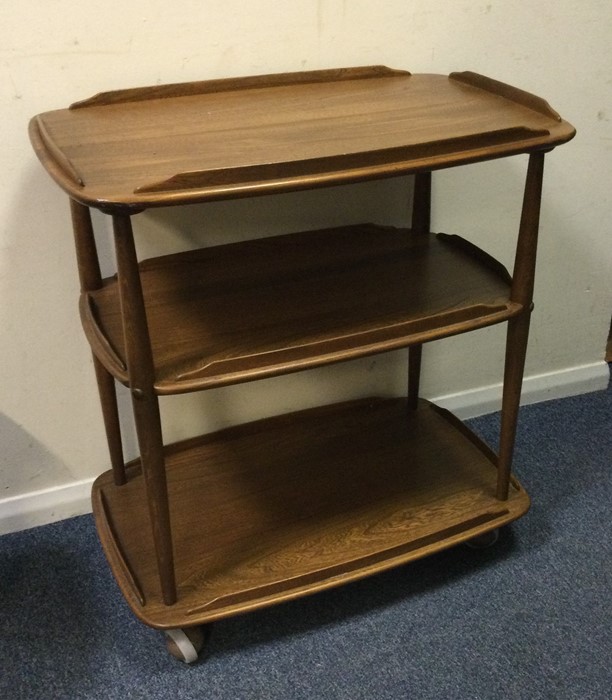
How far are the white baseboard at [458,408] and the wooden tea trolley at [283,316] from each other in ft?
0.34

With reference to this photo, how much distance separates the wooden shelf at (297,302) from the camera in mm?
997

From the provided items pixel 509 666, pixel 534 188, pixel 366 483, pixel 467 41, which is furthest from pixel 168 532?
pixel 467 41

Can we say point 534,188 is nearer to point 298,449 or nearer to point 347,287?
point 347,287

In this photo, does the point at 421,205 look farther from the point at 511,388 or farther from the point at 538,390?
the point at 538,390

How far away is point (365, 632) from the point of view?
1.23m

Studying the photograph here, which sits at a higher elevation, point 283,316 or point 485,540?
point 283,316

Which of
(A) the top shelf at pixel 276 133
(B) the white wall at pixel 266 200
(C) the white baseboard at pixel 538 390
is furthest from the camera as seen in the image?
(C) the white baseboard at pixel 538 390

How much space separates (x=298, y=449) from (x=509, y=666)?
1.67 feet

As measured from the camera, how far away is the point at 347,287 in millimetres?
1153

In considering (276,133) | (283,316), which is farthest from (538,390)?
(276,133)

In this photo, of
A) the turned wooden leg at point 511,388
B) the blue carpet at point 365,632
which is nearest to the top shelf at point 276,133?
the turned wooden leg at point 511,388

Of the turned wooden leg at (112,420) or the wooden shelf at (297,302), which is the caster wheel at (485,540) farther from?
the turned wooden leg at (112,420)

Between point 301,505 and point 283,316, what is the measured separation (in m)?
0.39

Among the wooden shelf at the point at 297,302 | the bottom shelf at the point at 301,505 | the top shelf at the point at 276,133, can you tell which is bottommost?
the bottom shelf at the point at 301,505
